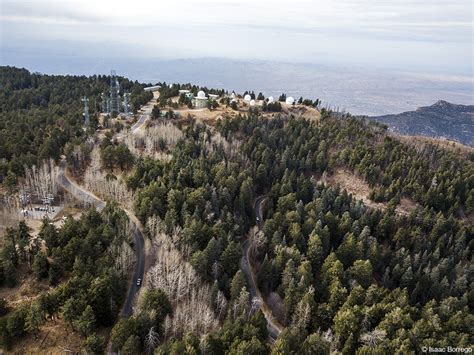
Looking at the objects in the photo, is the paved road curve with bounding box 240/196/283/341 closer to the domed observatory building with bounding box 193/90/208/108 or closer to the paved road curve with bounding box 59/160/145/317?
the paved road curve with bounding box 59/160/145/317

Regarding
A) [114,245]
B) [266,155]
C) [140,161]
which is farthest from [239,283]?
[266,155]

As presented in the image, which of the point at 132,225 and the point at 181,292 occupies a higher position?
the point at 132,225

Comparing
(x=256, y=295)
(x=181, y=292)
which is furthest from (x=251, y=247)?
(x=181, y=292)

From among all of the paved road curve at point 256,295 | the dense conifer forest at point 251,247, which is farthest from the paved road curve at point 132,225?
the paved road curve at point 256,295

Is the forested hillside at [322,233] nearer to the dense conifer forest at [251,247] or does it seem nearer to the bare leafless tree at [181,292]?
the dense conifer forest at [251,247]

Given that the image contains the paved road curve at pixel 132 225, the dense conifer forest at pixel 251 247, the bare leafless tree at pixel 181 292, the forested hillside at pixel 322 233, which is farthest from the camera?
the paved road curve at pixel 132 225

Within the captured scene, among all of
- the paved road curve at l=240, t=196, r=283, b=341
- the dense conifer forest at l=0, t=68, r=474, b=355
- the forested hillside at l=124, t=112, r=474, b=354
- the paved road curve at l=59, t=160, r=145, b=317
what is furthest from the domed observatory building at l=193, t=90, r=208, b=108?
the paved road curve at l=240, t=196, r=283, b=341

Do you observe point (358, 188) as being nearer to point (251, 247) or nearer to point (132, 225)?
point (251, 247)

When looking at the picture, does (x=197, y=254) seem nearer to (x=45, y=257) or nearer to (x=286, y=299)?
(x=286, y=299)
